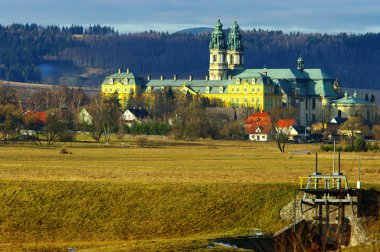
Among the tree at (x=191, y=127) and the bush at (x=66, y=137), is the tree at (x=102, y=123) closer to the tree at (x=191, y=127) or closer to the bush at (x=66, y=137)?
the bush at (x=66, y=137)

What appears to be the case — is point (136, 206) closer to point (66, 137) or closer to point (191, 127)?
point (66, 137)

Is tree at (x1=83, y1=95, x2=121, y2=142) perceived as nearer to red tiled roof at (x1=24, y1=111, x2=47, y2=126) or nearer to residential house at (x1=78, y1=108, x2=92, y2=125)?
residential house at (x1=78, y1=108, x2=92, y2=125)

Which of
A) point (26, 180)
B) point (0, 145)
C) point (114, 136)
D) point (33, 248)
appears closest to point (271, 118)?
point (114, 136)

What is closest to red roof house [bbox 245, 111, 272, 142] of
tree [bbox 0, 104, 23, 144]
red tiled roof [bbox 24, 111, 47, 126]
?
red tiled roof [bbox 24, 111, 47, 126]

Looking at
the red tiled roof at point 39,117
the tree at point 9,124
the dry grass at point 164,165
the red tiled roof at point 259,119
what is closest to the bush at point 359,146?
the dry grass at point 164,165

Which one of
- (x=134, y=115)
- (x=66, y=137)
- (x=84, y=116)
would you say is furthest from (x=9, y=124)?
(x=134, y=115)

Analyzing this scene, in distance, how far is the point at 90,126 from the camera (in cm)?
13350

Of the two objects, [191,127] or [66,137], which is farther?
[191,127]

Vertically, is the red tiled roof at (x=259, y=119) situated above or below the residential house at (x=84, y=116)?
below

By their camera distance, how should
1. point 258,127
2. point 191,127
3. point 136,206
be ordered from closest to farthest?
point 136,206 < point 191,127 < point 258,127

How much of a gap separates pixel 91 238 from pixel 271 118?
137625mm

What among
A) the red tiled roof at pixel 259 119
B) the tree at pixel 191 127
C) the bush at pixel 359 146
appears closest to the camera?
the bush at pixel 359 146

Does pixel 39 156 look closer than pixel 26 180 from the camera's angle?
No

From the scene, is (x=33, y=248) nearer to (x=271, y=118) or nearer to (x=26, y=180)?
(x=26, y=180)
